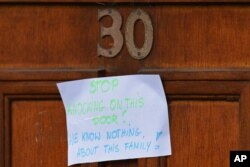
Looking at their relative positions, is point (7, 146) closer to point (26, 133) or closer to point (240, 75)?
point (26, 133)

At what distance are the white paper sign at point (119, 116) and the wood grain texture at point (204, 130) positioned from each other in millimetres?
34

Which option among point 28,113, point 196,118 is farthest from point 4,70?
point 196,118

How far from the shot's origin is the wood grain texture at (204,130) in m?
2.75

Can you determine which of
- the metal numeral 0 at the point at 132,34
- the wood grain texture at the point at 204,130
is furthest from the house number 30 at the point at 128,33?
the wood grain texture at the point at 204,130

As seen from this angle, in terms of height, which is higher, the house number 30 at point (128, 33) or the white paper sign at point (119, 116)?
the house number 30 at point (128, 33)

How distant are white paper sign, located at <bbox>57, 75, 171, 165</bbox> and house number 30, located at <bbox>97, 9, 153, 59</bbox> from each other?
7cm

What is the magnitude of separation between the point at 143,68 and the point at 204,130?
0.81 ft

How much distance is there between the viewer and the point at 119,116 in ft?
9.03

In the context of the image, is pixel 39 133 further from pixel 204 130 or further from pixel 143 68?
pixel 204 130

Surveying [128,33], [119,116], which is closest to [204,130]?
[119,116]

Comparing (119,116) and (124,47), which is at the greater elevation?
(124,47)

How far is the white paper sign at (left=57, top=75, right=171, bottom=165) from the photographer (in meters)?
2.74

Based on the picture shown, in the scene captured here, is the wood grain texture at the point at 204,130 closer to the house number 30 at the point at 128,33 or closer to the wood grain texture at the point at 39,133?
the house number 30 at the point at 128,33

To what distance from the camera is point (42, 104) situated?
2.80 meters
